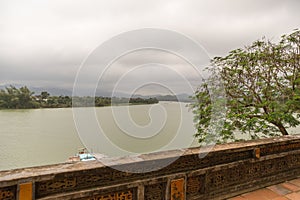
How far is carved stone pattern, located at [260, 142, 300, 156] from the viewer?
2310 mm

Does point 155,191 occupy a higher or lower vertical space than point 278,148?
lower

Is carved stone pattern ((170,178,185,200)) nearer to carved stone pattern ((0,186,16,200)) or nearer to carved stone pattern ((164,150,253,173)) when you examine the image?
carved stone pattern ((164,150,253,173))

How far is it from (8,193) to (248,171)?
2075 mm

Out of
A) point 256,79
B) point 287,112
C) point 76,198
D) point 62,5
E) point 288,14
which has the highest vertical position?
point 62,5

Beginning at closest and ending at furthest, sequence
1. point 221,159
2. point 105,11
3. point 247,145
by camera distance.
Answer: point 221,159 → point 247,145 → point 105,11

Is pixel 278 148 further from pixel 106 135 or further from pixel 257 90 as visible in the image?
pixel 106 135

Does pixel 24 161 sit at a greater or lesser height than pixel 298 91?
lesser

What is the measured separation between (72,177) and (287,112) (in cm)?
500

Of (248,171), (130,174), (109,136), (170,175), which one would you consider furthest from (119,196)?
(109,136)

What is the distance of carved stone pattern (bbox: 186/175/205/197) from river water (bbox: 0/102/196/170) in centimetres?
324

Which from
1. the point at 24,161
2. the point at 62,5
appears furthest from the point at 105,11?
the point at 24,161

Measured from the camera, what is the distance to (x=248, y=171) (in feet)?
7.14

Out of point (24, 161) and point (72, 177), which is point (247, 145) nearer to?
point (72, 177)

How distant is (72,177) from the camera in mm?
1354
